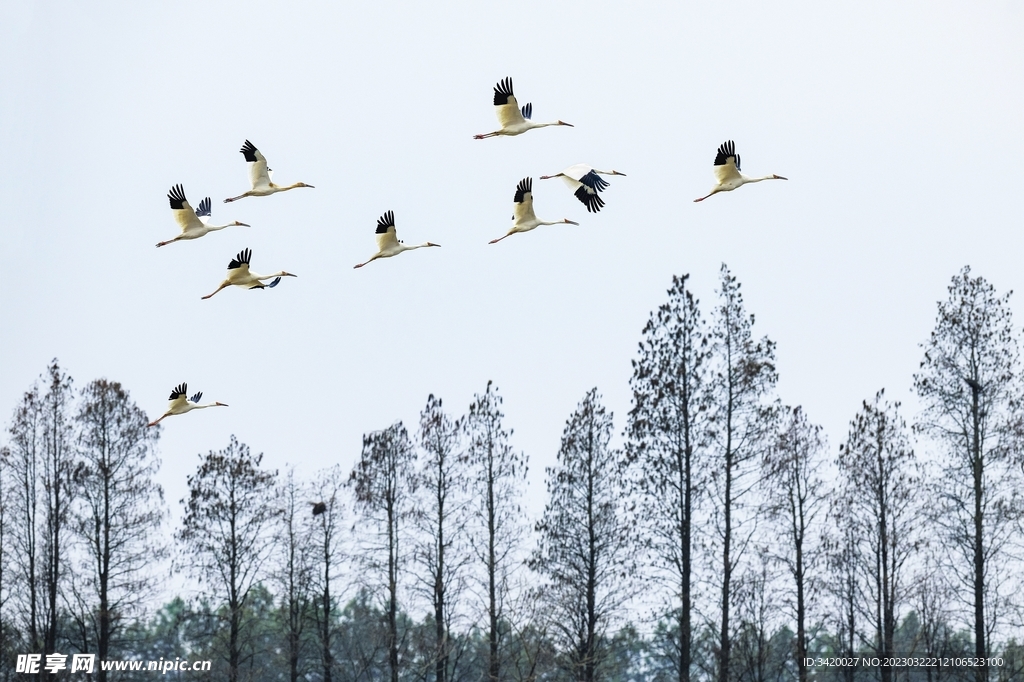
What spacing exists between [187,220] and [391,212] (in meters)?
3.75

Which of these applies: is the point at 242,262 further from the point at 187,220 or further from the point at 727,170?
the point at 727,170

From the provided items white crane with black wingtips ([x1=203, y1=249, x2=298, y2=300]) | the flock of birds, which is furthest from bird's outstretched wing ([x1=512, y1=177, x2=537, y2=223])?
white crane with black wingtips ([x1=203, y1=249, x2=298, y2=300])

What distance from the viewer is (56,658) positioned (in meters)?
40.6

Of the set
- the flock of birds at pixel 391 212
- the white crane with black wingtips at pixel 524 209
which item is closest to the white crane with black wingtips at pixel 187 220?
the flock of birds at pixel 391 212

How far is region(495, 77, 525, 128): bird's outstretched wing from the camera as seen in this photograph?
2834 centimetres

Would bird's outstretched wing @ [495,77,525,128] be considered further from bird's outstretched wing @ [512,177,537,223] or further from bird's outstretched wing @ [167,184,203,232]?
bird's outstretched wing @ [167,184,203,232]

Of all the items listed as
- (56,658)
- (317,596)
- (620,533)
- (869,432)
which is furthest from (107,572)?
(869,432)

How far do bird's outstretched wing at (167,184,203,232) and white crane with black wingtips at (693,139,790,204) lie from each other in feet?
30.5

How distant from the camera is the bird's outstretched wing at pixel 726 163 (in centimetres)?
2780

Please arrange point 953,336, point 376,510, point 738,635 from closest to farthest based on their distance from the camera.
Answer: point 953,336, point 738,635, point 376,510

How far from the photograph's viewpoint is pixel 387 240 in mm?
30547

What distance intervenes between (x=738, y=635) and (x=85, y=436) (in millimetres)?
16894

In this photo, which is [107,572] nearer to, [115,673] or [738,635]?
[115,673]

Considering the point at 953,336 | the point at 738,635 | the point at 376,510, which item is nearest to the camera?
the point at 953,336
